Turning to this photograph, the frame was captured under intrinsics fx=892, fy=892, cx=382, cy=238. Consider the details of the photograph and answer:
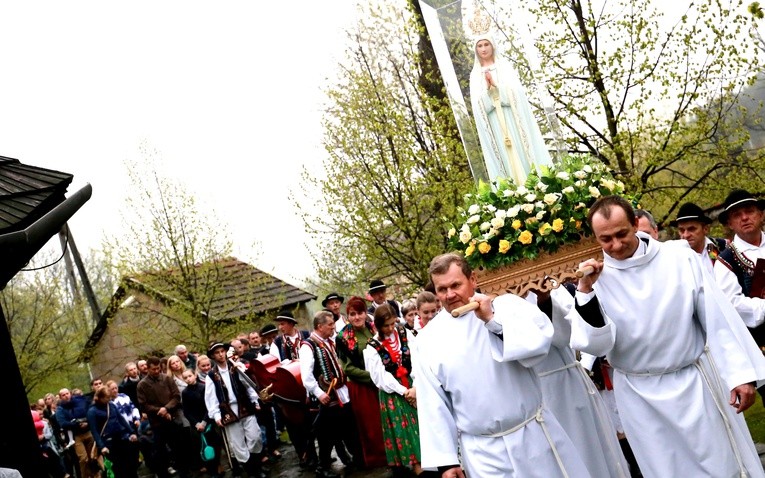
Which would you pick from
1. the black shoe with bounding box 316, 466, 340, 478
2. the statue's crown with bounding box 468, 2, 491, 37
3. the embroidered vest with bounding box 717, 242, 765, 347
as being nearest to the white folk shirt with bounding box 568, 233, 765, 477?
the embroidered vest with bounding box 717, 242, 765, 347

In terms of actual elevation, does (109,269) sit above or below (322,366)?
above

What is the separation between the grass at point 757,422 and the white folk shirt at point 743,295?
2.02 metres

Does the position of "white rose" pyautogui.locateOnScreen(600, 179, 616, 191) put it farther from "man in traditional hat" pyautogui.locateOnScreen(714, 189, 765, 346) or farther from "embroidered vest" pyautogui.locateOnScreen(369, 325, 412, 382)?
"embroidered vest" pyautogui.locateOnScreen(369, 325, 412, 382)

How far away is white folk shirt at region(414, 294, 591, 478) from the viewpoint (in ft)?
19.3

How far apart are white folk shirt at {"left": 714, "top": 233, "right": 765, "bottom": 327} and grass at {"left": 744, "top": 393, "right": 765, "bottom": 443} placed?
79.5 inches

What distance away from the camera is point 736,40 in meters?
16.2

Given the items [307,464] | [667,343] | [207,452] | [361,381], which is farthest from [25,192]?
[207,452]

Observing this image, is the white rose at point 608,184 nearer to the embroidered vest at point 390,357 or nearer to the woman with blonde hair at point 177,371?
the embroidered vest at point 390,357

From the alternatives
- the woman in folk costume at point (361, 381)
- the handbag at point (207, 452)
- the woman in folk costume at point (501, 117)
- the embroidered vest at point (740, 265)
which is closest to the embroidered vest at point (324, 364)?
the woman in folk costume at point (361, 381)

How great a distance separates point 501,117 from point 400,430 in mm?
4083

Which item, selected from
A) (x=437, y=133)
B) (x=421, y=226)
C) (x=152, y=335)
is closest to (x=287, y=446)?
(x=421, y=226)

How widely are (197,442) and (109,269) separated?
11.7m

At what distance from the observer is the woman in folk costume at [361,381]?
1190 centimetres

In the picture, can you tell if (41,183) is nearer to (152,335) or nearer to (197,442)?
(197,442)
